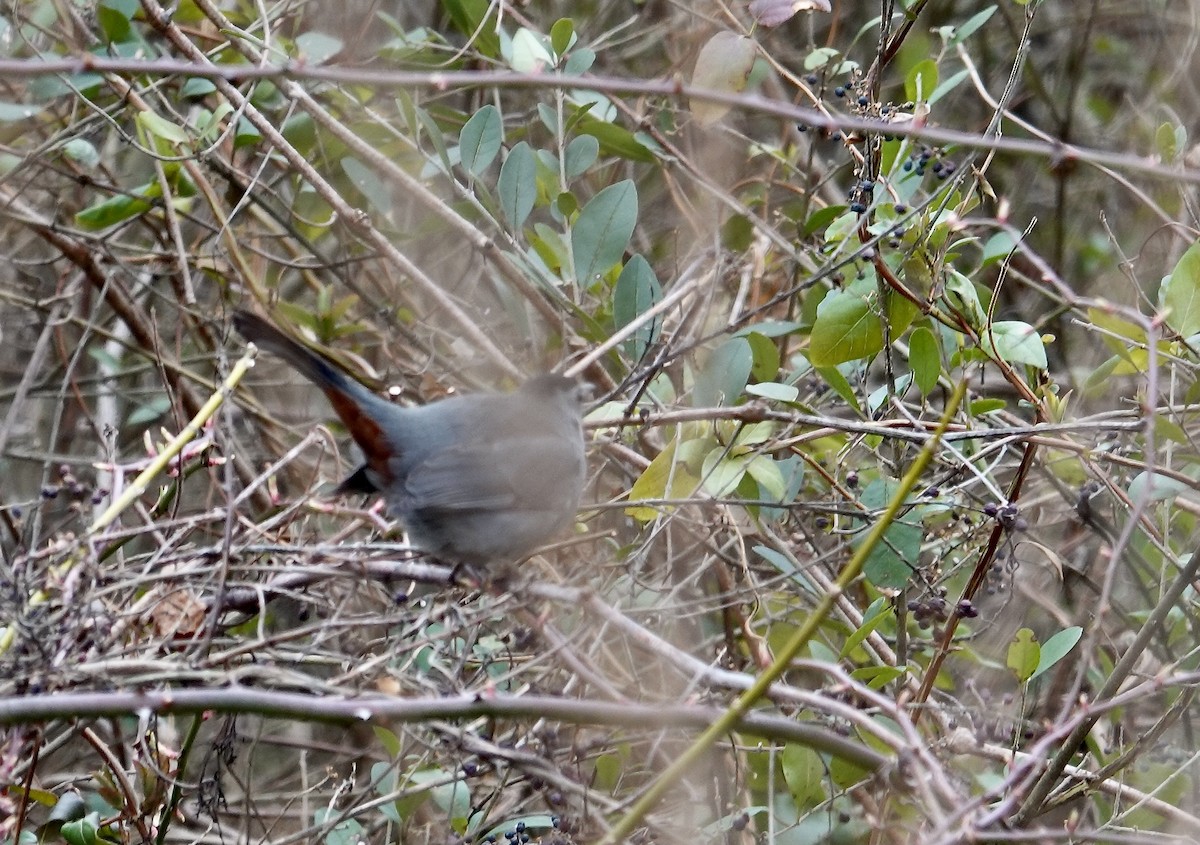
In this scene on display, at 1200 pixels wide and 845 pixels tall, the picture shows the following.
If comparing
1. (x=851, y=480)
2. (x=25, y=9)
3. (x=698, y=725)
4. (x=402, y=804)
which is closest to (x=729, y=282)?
(x=851, y=480)

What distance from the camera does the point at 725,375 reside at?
3043 millimetres

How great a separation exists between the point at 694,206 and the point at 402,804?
2.47 metres

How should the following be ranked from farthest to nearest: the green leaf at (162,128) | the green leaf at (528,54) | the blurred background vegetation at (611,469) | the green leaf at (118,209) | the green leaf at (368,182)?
the green leaf at (368,182) < the green leaf at (118,209) < the green leaf at (528,54) < the green leaf at (162,128) < the blurred background vegetation at (611,469)

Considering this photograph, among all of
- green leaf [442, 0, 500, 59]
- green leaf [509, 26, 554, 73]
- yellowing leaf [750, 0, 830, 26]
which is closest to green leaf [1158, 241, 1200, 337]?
yellowing leaf [750, 0, 830, 26]

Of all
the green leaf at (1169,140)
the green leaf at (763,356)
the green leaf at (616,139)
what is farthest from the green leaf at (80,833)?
the green leaf at (1169,140)

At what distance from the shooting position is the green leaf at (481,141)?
346cm

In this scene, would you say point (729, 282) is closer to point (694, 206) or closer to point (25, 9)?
point (694, 206)

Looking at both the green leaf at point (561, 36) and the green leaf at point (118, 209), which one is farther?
the green leaf at point (118, 209)

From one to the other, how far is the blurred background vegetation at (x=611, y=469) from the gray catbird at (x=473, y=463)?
0.15 meters

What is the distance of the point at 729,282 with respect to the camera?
420 centimetres

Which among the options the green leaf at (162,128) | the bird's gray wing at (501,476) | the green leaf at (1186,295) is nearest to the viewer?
the green leaf at (1186,295)

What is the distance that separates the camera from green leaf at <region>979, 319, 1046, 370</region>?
2.82m

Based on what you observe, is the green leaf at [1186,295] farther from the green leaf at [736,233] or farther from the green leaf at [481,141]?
the green leaf at [481,141]

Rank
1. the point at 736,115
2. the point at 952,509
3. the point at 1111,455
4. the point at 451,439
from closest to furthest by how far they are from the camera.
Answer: the point at 1111,455, the point at 952,509, the point at 451,439, the point at 736,115
